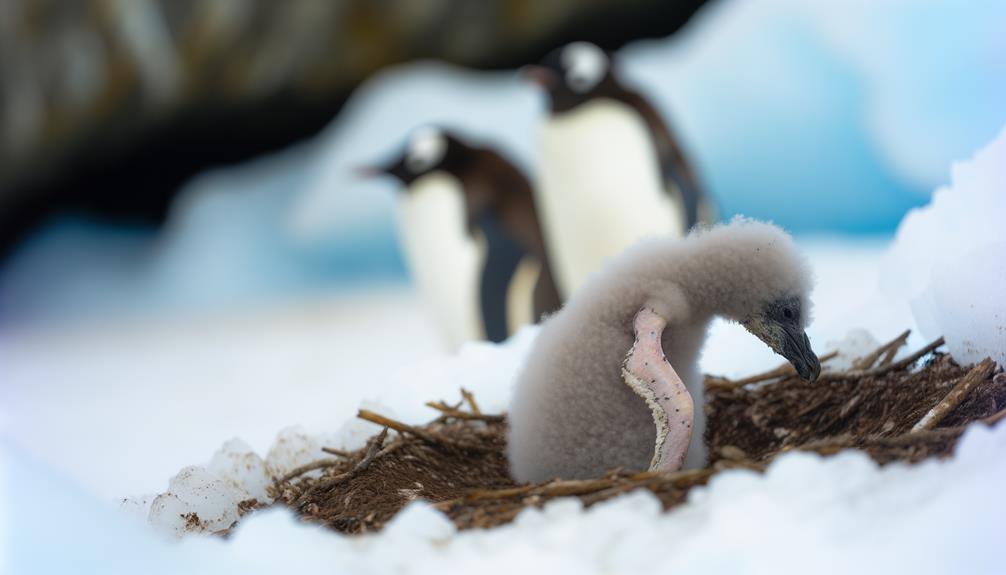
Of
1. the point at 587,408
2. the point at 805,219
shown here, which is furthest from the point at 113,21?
the point at 587,408

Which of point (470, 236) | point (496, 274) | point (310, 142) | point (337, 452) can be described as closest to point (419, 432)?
point (337, 452)

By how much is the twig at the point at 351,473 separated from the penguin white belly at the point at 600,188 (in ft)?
5.71

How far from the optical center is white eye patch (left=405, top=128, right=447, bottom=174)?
104 inches

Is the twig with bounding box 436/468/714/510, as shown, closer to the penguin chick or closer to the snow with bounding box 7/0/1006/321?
the penguin chick

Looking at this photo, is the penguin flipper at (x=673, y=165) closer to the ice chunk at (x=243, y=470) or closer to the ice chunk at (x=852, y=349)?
the ice chunk at (x=852, y=349)

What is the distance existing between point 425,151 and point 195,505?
6.54 ft

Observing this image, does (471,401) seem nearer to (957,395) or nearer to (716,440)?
(716,440)

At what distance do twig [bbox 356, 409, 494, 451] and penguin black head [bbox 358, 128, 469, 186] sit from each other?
180cm

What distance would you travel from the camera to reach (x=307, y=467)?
754 mm

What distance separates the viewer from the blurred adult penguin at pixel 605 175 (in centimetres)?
254

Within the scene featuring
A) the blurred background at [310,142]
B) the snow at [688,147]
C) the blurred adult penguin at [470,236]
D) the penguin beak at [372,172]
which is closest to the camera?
the blurred adult penguin at [470,236]

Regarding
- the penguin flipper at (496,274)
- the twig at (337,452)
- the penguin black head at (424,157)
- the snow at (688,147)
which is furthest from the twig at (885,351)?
the snow at (688,147)

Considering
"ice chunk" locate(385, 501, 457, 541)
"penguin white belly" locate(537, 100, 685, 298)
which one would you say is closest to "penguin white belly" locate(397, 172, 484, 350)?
"penguin white belly" locate(537, 100, 685, 298)

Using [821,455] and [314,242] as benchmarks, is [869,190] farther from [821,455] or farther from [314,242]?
[821,455]
